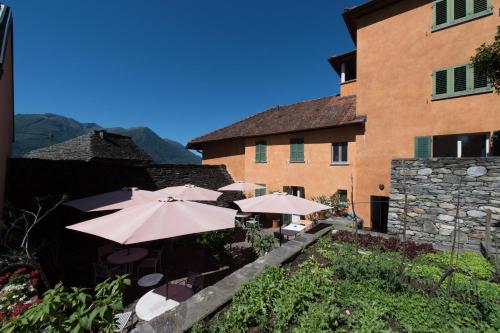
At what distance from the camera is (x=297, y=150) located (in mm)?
15234

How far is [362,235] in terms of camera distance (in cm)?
832

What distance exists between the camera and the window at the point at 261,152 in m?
16.8

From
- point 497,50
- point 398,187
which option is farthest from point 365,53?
point 398,187

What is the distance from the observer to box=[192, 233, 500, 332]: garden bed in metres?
3.26

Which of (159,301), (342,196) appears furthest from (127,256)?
(342,196)

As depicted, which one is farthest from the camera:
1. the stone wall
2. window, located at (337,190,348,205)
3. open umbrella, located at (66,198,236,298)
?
window, located at (337,190,348,205)

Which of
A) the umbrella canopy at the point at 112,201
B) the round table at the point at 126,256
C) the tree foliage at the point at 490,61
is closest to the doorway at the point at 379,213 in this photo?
the tree foliage at the point at 490,61

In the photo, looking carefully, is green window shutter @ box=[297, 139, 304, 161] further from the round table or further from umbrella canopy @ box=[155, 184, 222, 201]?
the round table

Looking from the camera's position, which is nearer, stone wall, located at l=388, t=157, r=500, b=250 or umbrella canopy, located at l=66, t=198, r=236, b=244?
umbrella canopy, located at l=66, t=198, r=236, b=244

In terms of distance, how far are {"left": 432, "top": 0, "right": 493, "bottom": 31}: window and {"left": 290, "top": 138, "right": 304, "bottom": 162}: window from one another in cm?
830

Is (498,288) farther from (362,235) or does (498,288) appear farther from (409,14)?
(409,14)

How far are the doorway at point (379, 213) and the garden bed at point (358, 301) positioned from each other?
6.65m

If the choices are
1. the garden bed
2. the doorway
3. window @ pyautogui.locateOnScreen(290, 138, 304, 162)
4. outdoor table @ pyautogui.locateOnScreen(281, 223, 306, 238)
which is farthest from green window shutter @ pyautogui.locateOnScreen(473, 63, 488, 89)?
outdoor table @ pyautogui.locateOnScreen(281, 223, 306, 238)

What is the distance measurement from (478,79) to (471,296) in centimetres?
966
